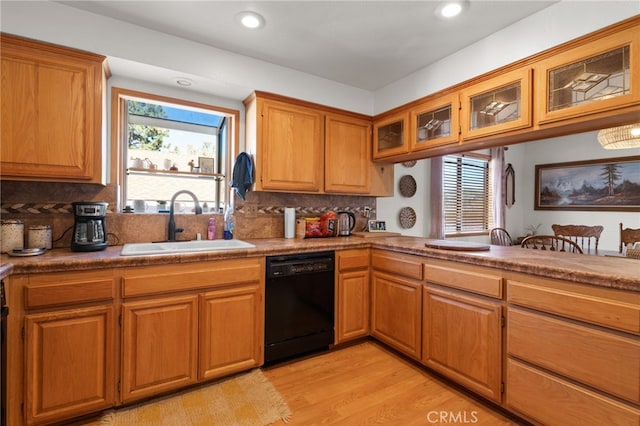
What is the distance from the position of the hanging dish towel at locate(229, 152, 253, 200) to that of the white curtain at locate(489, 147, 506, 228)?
4244 millimetres

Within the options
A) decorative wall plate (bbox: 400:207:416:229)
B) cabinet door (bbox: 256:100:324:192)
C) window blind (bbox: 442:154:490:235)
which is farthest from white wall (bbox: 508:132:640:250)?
cabinet door (bbox: 256:100:324:192)

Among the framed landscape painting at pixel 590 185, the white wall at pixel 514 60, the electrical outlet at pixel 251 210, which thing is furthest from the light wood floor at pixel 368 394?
the framed landscape painting at pixel 590 185

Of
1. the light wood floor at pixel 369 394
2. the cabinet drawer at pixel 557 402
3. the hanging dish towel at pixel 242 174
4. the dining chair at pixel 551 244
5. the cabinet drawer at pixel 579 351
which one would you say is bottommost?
the light wood floor at pixel 369 394

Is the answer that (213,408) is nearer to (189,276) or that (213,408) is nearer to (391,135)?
(189,276)

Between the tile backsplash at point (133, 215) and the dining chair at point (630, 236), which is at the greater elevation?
the tile backsplash at point (133, 215)

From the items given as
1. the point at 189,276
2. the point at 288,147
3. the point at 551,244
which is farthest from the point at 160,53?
Result: the point at 551,244

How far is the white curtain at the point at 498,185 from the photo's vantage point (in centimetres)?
475

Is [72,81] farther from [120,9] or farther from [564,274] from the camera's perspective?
[564,274]

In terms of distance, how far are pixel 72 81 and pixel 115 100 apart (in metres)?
0.42

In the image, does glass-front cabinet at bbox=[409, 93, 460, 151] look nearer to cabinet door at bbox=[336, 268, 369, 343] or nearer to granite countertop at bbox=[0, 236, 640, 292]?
granite countertop at bbox=[0, 236, 640, 292]

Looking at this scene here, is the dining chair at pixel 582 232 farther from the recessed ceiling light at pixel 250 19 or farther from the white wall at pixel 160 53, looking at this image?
the recessed ceiling light at pixel 250 19

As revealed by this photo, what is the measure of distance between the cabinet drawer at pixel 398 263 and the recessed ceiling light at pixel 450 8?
66.4 inches

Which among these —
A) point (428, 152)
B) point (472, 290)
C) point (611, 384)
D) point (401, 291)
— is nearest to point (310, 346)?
point (401, 291)

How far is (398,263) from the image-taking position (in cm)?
228
